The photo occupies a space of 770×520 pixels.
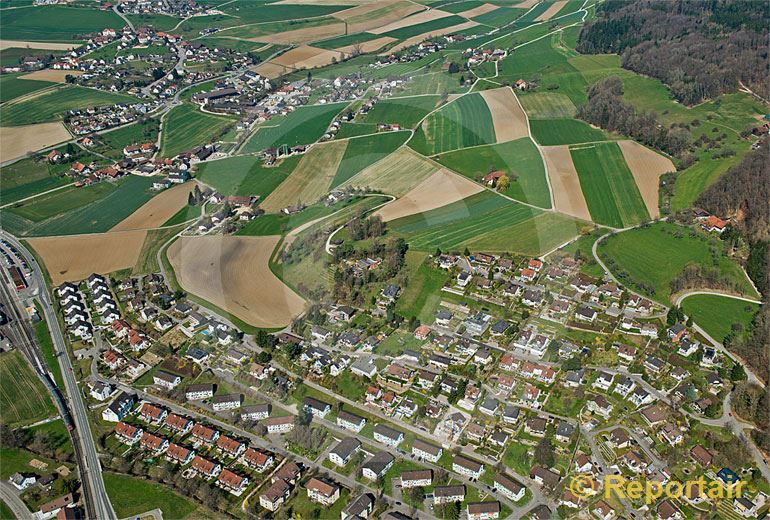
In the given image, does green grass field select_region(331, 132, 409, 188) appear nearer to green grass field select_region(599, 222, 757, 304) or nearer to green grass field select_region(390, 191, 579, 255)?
green grass field select_region(390, 191, 579, 255)

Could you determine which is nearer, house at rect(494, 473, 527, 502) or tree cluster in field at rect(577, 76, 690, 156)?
house at rect(494, 473, 527, 502)

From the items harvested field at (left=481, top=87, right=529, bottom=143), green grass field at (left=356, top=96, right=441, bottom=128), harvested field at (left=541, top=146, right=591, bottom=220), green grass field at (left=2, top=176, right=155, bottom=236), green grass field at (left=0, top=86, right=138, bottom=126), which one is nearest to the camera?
harvested field at (left=541, top=146, right=591, bottom=220)

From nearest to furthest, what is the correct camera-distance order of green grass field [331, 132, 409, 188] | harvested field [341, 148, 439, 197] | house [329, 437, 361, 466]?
house [329, 437, 361, 466] < harvested field [341, 148, 439, 197] < green grass field [331, 132, 409, 188]

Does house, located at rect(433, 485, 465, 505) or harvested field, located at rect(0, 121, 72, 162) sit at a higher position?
house, located at rect(433, 485, 465, 505)

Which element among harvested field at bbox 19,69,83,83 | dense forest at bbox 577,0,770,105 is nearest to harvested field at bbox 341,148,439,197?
dense forest at bbox 577,0,770,105

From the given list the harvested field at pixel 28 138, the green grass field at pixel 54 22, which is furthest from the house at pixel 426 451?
the green grass field at pixel 54 22

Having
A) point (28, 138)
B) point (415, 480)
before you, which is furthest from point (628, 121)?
point (28, 138)

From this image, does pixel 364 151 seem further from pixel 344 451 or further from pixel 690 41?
pixel 690 41
